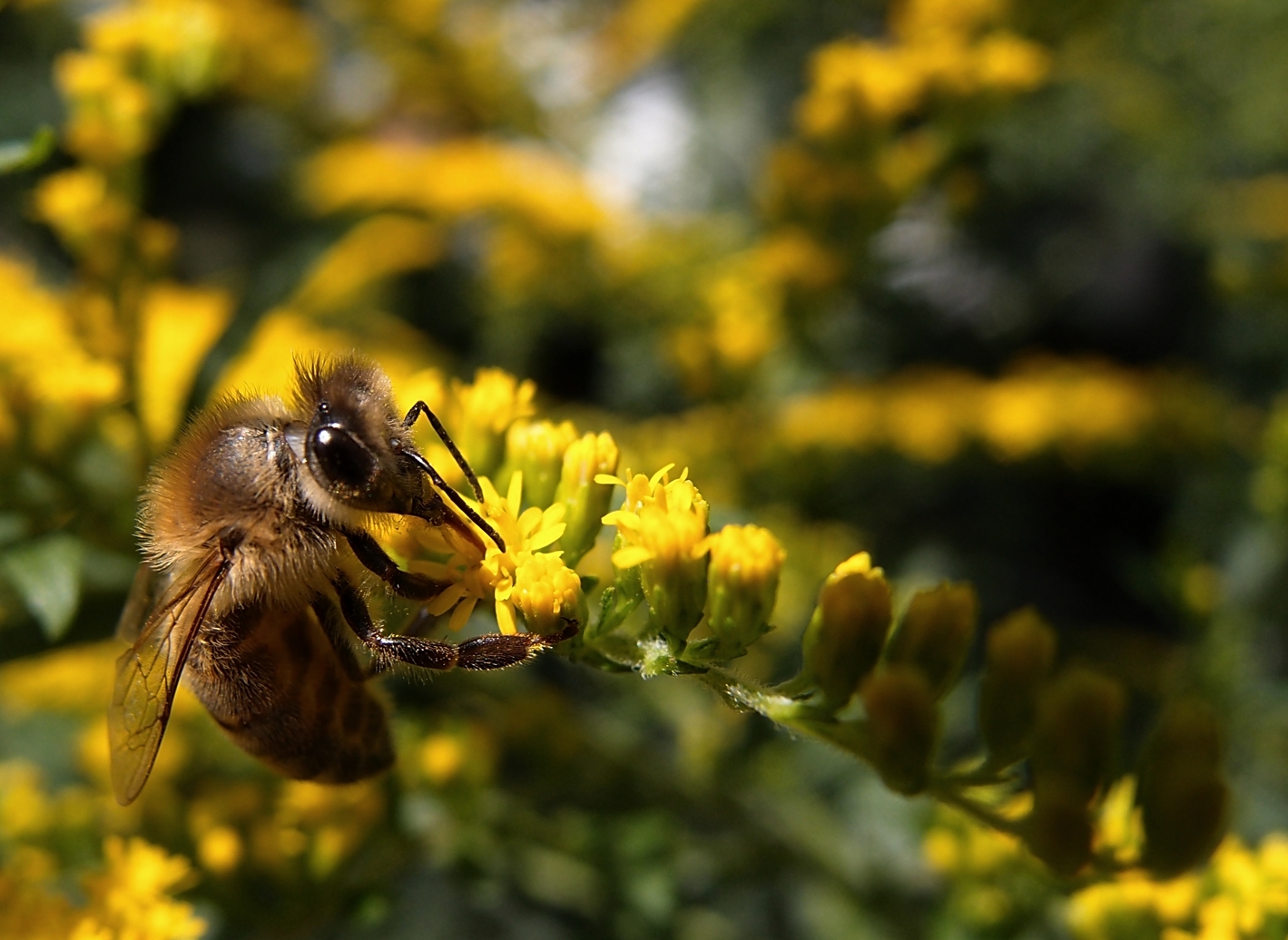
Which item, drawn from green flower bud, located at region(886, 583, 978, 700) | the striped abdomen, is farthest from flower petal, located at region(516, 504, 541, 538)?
green flower bud, located at region(886, 583, 978, 700)

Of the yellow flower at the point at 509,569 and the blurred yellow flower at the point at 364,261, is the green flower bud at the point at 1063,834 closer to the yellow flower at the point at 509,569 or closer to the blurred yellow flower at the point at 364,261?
the yellow flower at the point at 509,569

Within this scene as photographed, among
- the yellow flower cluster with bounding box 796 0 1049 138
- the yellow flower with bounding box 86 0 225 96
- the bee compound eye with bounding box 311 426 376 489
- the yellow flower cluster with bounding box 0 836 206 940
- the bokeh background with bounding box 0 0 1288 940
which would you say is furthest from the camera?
the yellow flower cluster with bounding box 796 0 1049 138

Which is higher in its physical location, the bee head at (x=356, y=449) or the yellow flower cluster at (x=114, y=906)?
the bee head at (x=356, y=449)

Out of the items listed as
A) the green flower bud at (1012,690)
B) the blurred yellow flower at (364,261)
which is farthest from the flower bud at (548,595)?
the blurred yellow flower at (364,261)

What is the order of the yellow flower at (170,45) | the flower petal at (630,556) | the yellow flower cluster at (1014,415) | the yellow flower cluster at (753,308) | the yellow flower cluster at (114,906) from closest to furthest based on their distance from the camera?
the flower petal at (630,556) < the yellow flower cluster at (114,906) < the yellow flower at (170,45) < the yellow flower cluster at (753,308) < the yellow flower cluster at (1014,415)

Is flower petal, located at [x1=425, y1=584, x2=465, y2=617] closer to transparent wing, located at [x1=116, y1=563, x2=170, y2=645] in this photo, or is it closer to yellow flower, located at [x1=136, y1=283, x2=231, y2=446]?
transparent wing, located at [x1=116, y1=563, x2=170, y2=645]

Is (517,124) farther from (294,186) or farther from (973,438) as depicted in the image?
(973,438)
